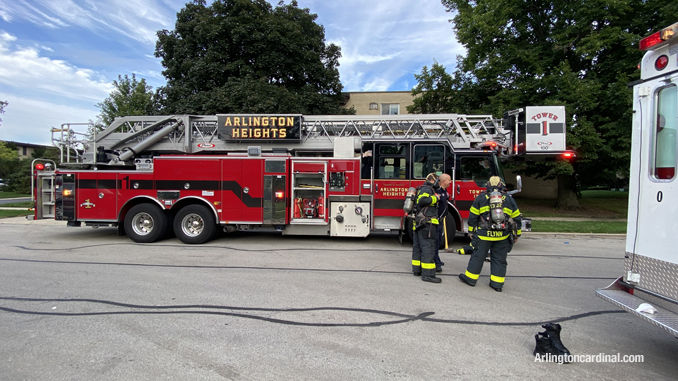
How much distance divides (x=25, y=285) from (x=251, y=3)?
57.4 feet

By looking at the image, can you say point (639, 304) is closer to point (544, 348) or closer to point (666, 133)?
point (544, 348)

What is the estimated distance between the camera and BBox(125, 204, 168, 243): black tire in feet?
27.8

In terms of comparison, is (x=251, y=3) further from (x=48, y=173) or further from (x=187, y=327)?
(x=187, y=327)

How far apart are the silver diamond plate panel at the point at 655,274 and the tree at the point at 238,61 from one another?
14.6 meters

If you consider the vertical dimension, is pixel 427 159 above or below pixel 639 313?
above

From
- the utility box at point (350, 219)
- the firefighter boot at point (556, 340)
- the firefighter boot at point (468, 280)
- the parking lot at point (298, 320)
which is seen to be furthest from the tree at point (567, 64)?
the firefighter boot at point (556, 340)

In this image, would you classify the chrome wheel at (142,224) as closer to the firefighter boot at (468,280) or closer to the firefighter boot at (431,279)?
the firefighter boot at (431,279)

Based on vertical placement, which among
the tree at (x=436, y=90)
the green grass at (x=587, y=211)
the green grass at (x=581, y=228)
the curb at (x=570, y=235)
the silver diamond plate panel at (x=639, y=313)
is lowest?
the curb at (x=570, y=235)

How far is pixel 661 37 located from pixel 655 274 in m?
2.11

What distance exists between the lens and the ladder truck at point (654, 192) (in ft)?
9.80

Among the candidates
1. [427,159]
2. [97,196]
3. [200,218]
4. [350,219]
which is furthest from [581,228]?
[97,196]

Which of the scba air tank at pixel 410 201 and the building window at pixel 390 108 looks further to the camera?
the building window at pixel 390 108

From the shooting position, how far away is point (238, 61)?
17.9 m

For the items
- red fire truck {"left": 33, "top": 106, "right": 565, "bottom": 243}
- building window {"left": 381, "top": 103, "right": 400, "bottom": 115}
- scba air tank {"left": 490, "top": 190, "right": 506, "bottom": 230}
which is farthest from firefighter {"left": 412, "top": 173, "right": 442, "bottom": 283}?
building window {"left": 381, "top": 103, "right": 400, "bottom": 115}
